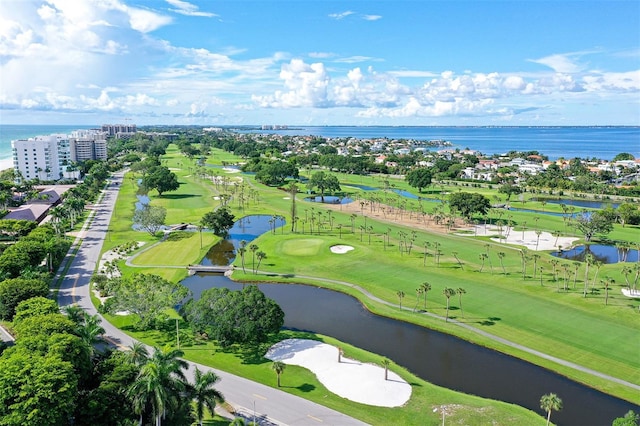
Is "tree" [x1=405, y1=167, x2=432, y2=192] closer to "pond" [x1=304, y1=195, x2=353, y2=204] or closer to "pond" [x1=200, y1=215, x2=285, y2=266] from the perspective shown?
"pond" [x1=304, y1=195, x2=353, y2=204]

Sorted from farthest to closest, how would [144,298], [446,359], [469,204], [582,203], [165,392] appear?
[582,203] < [469,204] < [144,298] < [446,359] < [165,392]

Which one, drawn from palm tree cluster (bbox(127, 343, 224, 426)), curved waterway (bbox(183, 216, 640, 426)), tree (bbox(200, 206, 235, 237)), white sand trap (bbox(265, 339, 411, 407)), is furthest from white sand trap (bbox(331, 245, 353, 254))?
palm tree cluster (bbox(127, 343, 224, 426))

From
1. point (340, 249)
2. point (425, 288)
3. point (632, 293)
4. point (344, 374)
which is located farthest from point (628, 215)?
point (344, 374)

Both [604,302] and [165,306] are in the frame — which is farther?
[604,302]

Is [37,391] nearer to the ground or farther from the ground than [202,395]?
farther from the ground

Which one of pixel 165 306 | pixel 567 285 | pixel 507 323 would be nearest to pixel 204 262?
pixel 165 306

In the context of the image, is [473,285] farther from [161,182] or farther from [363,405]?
[161,182]

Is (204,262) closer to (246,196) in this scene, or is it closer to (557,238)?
(246,196)
